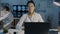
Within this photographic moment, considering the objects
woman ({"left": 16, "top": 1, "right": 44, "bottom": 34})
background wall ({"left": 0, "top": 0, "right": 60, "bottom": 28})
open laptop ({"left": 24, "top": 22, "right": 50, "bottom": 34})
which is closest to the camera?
open laptop ({"left": 24, "top": 22, "right": 50, "bottom": 34})

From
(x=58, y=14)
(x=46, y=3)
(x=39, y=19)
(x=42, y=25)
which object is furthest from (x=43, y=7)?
(x=42, y=25)

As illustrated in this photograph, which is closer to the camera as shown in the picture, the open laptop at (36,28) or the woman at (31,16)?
the open laptop at (36,28)

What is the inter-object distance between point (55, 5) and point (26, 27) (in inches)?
118

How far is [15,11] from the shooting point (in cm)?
404

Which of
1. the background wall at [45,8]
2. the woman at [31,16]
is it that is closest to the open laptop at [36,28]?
the woman at [31,16]

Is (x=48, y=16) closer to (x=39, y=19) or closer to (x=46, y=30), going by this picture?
(x=39, y=19)

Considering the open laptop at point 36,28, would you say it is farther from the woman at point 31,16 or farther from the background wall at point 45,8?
the background wall at point 45,8

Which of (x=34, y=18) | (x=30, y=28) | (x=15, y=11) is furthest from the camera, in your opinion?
(x=15, y=11)

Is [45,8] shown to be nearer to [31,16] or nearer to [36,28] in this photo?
[31,16]

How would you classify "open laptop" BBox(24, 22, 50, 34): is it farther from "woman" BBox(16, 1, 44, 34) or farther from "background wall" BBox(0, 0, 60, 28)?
"background wall" BBox(0, 0, 60, 28)

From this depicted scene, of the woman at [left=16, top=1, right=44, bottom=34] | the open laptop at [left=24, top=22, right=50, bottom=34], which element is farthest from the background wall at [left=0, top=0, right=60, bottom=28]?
the open laptop at [left=24, top=22, right=50, bottom=34]

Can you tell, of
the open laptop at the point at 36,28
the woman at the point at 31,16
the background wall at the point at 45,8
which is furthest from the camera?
the background wall at the point at 45,8

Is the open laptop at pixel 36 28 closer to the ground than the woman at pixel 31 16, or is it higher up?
closer to the ground

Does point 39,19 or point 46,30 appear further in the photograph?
point 39,19
